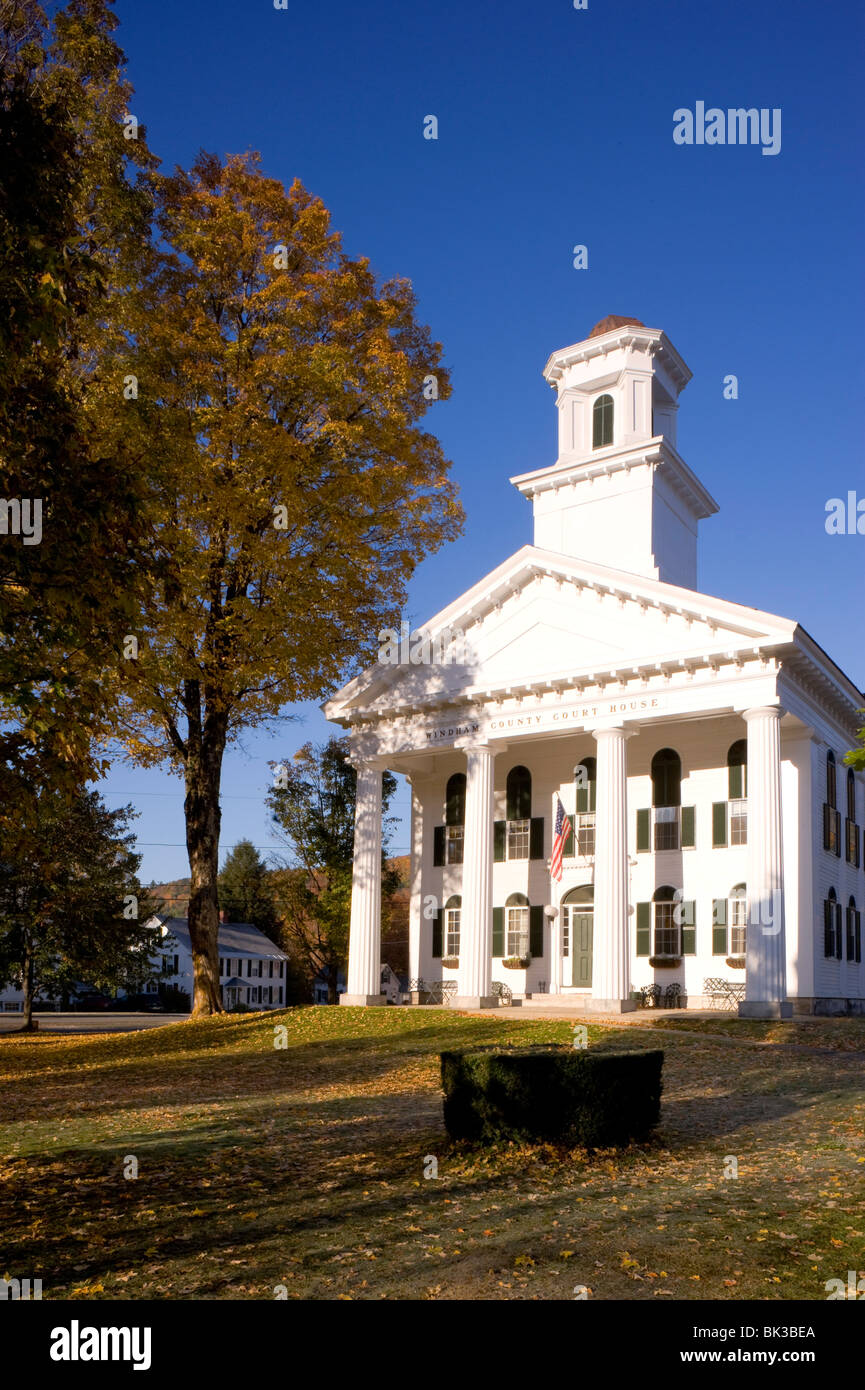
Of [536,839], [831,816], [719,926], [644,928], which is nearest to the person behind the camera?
[719,926]

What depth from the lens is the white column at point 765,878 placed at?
83.5 ft

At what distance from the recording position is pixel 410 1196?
921cm

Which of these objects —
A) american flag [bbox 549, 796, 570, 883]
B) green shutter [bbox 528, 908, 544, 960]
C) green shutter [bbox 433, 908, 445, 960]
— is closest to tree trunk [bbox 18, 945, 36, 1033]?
green shutter [bbox 433, 908, 445, 960]

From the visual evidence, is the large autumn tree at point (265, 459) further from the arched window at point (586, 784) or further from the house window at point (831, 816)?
the house window at point (831, 816)

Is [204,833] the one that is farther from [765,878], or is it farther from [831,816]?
[831,816]

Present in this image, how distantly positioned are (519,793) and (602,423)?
505 inches

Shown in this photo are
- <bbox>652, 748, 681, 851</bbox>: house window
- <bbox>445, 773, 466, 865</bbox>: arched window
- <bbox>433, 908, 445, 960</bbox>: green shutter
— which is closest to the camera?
<bbox>652, 748, 681, 851</bbox>: house window

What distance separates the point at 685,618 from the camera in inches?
1118

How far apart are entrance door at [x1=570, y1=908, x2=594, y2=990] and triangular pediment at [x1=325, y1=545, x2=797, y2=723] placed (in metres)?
7.42

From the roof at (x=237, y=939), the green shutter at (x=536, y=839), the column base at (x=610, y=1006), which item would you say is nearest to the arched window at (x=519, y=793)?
the green shutter at (x=536, y=839)

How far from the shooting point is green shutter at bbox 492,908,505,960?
34562 mm

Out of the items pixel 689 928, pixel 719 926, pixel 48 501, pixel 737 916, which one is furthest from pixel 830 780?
pixel 48 501

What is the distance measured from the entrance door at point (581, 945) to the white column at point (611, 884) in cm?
410

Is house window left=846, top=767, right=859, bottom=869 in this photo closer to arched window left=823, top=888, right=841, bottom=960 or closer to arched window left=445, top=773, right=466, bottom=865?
arched window left=823, top=888, right=841, bottom=960
